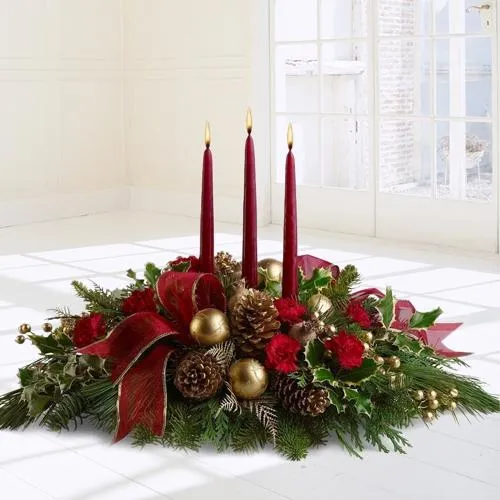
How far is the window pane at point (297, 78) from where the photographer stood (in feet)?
17.7

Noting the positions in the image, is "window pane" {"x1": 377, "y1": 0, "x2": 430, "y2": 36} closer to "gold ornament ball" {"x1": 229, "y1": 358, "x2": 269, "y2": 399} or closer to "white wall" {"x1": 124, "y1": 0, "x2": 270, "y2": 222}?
"white wall" {"x1": 124, "y1": 0, "x2": 270, "y2": 222}

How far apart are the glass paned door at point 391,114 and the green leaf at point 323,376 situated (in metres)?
2.84

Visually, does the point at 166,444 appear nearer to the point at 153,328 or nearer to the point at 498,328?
the point at 153,328

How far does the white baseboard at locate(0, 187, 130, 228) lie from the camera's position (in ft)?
19.0

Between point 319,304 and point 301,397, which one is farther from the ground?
point 319,304

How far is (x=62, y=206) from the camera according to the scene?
A: 6.05 metres

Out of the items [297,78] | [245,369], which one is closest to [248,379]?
[245,369]

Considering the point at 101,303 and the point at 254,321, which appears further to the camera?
the point at 101,303

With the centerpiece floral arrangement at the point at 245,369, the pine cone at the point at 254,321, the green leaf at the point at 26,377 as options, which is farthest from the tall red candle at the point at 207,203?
the green leaf at the point at 26,377

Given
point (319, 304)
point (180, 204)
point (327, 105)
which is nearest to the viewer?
point (319, 304)

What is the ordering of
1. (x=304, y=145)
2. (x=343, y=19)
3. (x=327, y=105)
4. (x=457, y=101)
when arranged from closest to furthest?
1. (x=457, y=101)
2. (x=343, y=19)
3. (x=327, y=105)
4. (x=304, y=145)

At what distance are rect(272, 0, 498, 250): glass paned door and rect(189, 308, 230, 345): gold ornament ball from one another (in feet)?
9.32

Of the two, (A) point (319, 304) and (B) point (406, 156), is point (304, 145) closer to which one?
(B) point (406, 156)

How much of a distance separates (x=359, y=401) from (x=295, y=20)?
3.73 m
